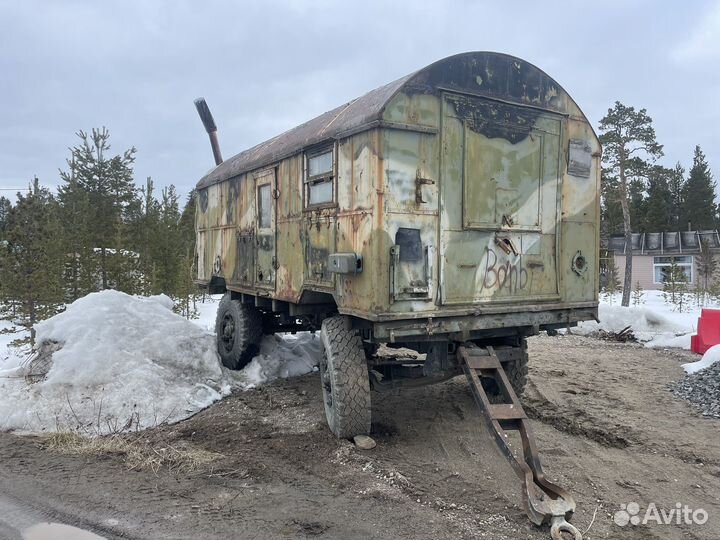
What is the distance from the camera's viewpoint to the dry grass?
16.0ft

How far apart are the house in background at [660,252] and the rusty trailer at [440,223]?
2883cm

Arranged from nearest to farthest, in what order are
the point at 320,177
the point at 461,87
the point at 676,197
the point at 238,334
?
1. the point at 461,87
2. the point at 320,177
3. the point at 238,334
4. the point at 676,197

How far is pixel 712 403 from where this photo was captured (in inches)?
263

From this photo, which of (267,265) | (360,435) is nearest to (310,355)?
(267,265)

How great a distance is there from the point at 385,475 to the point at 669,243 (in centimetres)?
3459

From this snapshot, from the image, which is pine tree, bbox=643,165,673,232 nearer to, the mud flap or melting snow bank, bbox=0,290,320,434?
melting snow bank, bbox=0,290,320,434

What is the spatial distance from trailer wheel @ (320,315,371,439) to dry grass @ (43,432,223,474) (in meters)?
1.21

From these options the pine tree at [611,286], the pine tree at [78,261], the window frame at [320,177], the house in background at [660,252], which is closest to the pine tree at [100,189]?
the pine tree at [78,261]

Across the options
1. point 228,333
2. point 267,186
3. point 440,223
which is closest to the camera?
point 440,223

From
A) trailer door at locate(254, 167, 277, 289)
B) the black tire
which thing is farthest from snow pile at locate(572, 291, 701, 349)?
trailer door at locate(254, 167, 277, 289)

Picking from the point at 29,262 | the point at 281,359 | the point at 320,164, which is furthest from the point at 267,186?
the point at 29,262

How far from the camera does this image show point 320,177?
18.8 ft

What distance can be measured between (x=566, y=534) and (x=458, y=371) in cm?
215

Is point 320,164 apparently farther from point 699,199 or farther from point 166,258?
point 699,199
